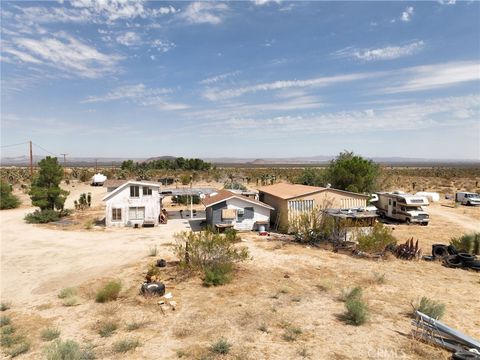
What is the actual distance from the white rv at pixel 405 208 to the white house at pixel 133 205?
22485mm

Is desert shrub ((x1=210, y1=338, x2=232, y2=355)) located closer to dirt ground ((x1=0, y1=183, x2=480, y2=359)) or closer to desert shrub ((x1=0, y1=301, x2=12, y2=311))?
dirt ground ((x1=0, y1=183, x2=480, y2=359))

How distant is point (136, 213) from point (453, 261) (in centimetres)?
2427

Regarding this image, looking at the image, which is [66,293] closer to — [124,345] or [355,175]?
[124,345]

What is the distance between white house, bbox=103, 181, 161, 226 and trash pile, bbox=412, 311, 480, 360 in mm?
23770

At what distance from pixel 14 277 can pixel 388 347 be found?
1740 cm

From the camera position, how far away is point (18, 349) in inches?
384

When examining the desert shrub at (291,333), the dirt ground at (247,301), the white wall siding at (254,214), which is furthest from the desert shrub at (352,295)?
the white wall siding at (254,214)

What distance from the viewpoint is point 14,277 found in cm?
1711

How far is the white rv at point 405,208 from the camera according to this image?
98.6 ft

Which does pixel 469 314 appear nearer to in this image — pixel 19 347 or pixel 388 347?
pixel 388 347

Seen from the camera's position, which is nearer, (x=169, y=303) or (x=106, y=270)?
(x=169, y=303)

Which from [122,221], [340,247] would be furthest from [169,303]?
[122,221]

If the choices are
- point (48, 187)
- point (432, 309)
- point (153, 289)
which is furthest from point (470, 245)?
point (48, 187)

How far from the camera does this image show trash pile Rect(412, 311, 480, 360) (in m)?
8.95
